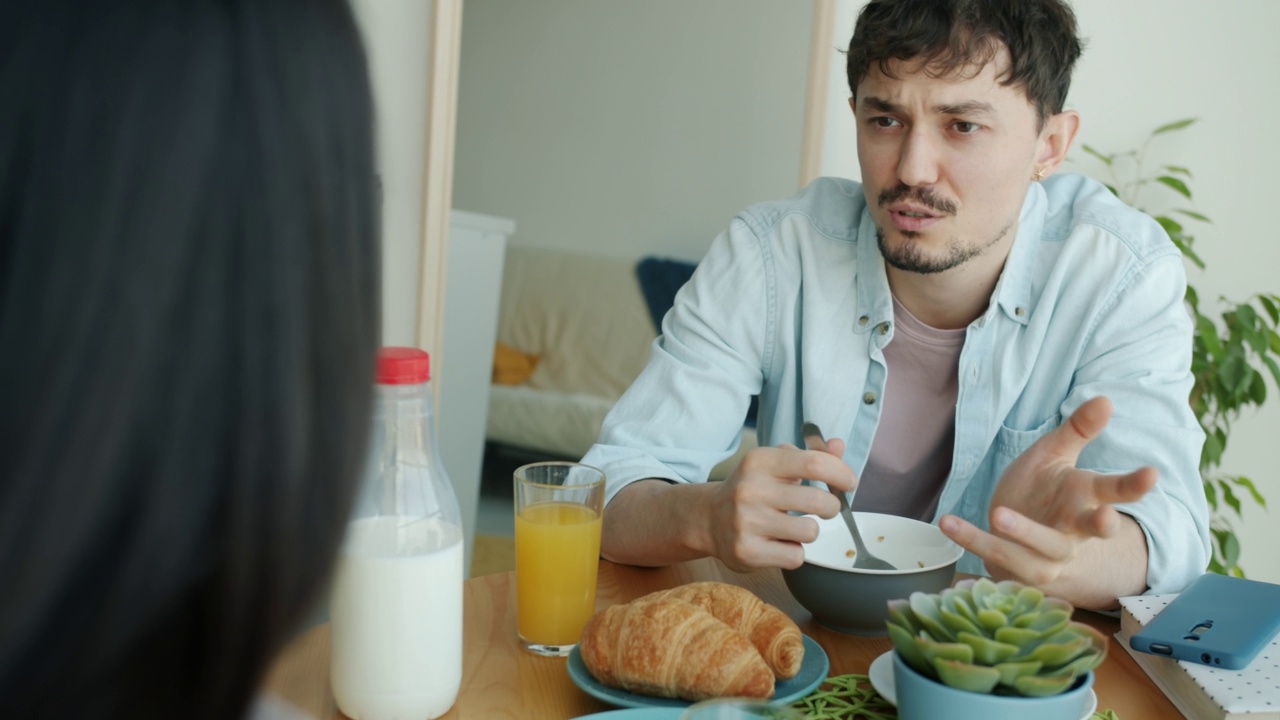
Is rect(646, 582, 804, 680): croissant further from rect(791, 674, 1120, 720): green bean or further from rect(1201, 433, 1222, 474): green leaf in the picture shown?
rect(1201, 433, 1222, 474): green leaf

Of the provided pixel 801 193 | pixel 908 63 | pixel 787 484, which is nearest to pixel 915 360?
pixel 801 193

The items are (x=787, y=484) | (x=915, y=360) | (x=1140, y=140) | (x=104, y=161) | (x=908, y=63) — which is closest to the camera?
(x=104, y=161)

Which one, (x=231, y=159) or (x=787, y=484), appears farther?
(x=787, y=484)

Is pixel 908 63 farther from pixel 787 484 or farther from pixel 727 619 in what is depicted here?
pixel 727 619

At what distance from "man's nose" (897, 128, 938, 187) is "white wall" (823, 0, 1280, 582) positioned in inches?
50.0

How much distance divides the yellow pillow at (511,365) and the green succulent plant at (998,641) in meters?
2.24

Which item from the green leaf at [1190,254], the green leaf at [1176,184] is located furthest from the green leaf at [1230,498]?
the green leaf at [1176,184]

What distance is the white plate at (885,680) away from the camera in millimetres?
Answer: 822

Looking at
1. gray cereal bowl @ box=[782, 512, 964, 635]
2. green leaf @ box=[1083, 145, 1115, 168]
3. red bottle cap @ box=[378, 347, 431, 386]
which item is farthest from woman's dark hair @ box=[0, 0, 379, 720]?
green leaf @ box=[1083, 145, 1115, 168]

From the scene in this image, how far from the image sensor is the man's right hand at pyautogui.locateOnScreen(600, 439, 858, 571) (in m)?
1.03

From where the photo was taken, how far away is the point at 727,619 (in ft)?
3.01

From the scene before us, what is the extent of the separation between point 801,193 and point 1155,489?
68 centimetres

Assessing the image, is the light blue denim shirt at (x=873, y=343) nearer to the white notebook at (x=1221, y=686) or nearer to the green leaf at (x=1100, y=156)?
the white notebook at (x=1221, y=686)

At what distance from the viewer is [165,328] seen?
0.34m
